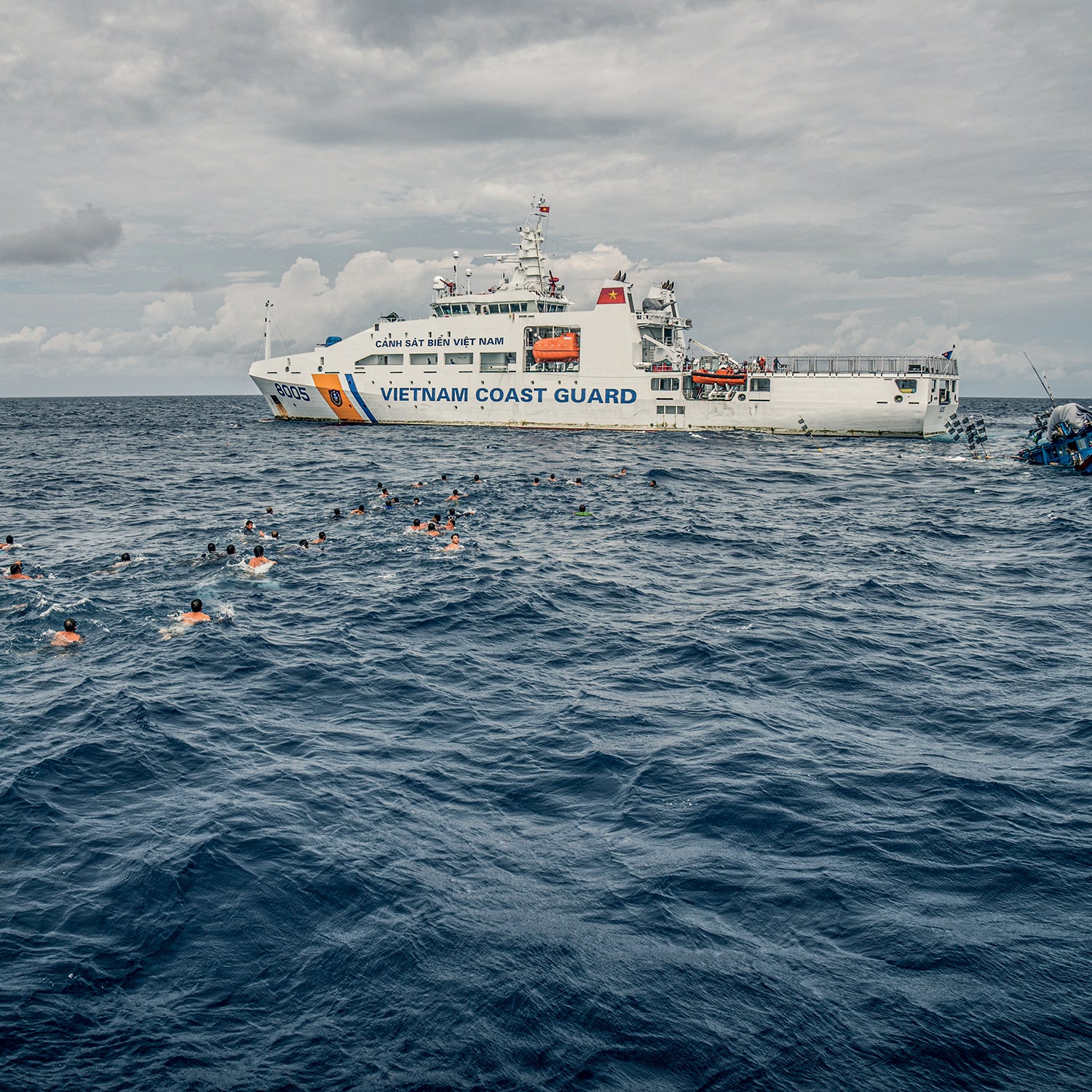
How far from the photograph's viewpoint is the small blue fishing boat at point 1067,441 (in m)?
48.2

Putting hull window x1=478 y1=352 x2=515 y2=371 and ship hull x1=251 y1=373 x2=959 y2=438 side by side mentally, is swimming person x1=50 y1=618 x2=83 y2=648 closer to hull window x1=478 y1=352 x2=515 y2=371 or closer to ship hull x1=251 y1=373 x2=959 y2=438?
ship hull x1=251 y1=373 x2=959 y2=438

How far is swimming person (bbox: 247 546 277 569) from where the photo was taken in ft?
76.8

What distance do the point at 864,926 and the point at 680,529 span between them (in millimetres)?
22355

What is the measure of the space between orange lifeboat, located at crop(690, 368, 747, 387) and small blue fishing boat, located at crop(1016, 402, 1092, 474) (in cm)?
1949

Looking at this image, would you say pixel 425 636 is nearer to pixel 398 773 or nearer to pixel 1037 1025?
pixel 398 773

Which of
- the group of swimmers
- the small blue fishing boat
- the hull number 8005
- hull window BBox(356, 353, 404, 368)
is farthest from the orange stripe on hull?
the small blue fishing boat

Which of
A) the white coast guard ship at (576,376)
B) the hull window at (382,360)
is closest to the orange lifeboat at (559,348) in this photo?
the white coast guard ship at (576,376)

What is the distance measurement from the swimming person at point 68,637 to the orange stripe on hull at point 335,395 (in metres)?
53.7

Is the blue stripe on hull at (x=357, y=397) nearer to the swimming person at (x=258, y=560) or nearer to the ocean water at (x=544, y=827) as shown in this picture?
the ocean water at (x=544, y=827)

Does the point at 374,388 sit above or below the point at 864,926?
above

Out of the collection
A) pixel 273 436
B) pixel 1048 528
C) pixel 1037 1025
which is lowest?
pixel 1037 1025

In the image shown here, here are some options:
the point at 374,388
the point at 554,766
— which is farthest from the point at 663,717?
the point at 374,388

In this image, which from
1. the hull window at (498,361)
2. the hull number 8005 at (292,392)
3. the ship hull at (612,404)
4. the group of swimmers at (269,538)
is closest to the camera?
the group of swimmers at (269,538)

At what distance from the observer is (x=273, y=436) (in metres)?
68.9
